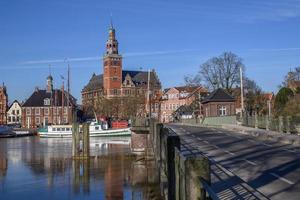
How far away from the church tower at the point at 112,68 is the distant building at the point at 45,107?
90.9ft

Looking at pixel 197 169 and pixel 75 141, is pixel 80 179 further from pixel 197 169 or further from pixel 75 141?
pixel 197 169

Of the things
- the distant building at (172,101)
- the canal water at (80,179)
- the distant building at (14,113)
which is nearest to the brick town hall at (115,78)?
the distant building at (172,101)

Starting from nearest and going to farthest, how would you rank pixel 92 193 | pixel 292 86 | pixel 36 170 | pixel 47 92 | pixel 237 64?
pixel 92 193 → pixel 36 170 → pixel 292 86 → pixel 237 64 → pixel 47 92

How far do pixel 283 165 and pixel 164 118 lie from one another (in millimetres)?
140835

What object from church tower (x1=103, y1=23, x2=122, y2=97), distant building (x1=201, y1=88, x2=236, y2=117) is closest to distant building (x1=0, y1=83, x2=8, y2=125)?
church tower (x1=103, y1=23, x2=122, y2=97)

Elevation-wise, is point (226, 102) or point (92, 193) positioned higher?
point (226, 102)

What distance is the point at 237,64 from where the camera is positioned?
100250mm

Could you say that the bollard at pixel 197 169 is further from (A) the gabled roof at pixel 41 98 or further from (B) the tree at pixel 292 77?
(A) the gabled roof at pixel 41 98

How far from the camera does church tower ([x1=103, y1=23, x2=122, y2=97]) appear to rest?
181125mm

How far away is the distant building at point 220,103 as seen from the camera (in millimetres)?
85031

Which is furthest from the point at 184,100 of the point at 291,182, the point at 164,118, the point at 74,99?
the point at 291,182

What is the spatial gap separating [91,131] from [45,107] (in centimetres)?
5466

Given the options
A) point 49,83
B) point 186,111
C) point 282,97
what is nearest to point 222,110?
point 282,97

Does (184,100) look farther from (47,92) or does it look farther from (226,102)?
(226,102)
